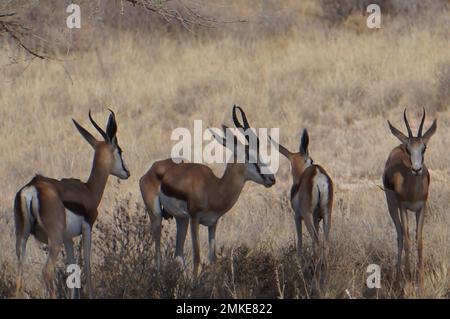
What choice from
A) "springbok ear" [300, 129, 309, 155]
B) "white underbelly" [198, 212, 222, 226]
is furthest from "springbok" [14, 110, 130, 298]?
"springbok ear" [300, 129, 309, 155]

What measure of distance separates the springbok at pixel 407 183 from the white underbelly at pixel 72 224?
9.80 feet

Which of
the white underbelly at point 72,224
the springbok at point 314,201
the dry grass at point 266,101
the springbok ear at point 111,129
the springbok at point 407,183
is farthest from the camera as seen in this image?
the dry grass at point 266,101

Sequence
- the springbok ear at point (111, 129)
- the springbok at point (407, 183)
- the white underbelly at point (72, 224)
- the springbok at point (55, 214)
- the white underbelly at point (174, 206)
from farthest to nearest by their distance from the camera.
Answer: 1. the white underbelly at point (174, 206)
2. the springbok at point (407, 183)
3. the springbok ear at point (111, 129)
4. the white underbelly at point (72, 224)
5. the springbok at point (55, 214)

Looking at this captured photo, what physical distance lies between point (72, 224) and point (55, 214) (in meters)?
0.37

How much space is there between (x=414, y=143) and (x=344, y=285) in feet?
5.81

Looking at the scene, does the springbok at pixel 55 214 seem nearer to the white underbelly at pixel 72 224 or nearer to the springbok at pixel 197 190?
the white underbelly at pixel 72 224

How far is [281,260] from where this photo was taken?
8.93 m

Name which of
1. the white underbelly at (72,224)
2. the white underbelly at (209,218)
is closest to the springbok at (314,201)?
the white underbelly at (209,218)

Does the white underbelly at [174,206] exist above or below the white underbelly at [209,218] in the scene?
above

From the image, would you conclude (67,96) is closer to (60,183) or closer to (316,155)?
(316,155)

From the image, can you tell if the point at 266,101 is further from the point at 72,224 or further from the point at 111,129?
the point at 72,224

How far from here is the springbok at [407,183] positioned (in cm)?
880

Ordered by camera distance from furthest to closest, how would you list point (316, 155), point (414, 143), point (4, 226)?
point (316, 155)
point (4, 226)
point (414, 143)
